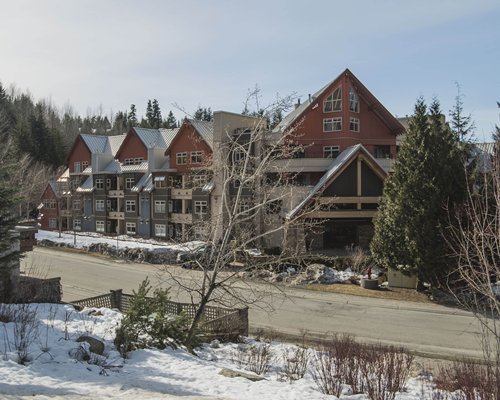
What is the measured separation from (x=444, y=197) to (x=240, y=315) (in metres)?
13.4

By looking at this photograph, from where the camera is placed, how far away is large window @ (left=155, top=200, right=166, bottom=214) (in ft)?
155

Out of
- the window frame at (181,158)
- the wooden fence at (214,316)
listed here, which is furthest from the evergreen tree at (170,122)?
the wooden fence at (214,316)

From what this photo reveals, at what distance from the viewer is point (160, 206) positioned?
157 ft

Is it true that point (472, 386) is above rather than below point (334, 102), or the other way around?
below

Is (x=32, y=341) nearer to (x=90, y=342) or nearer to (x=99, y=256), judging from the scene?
(x=90, y=342)

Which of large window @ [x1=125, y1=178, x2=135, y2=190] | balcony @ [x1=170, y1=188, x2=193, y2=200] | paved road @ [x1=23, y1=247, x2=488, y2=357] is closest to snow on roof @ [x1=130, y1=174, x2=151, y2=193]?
large window @ [x1=125, y1=178, x2=135, y2=190]

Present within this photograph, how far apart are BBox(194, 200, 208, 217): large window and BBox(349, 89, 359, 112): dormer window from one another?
616 inches

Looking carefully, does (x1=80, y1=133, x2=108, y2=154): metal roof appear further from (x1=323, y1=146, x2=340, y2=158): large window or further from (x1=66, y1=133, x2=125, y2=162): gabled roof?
(x1=323, y1=146, x2=340, y2=158): large window

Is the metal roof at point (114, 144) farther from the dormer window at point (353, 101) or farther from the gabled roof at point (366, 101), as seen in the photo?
the dormer window at point (353, 101)

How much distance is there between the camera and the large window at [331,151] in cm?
4203

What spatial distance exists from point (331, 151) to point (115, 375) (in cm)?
3553

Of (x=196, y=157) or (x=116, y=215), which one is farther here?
(x=116, y=215)

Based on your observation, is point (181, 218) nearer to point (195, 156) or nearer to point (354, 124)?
point (195, 156)

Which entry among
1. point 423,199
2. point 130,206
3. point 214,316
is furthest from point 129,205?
point 214,316
